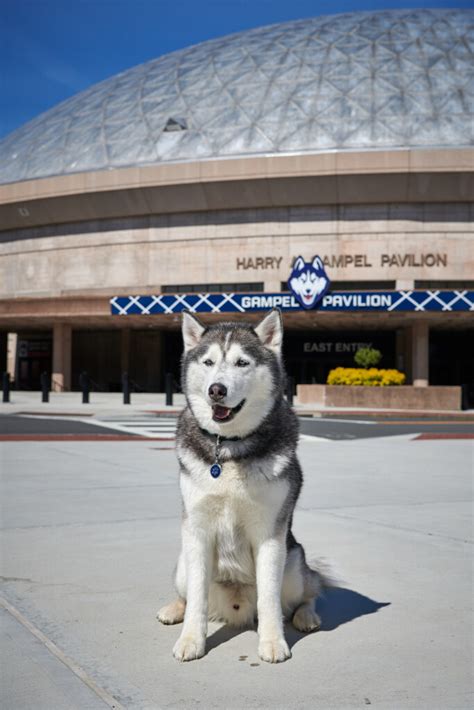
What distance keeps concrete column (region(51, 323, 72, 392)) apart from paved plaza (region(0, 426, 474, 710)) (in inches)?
1400

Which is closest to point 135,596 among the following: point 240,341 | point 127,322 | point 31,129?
point 240,341

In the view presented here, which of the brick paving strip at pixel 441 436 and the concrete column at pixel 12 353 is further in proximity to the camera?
the concrete column at pixel 12 353

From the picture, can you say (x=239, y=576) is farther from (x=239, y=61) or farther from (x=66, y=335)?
(x=239, y=61)

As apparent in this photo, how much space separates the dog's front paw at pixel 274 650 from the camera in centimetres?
387

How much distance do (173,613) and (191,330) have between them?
1.53 metres

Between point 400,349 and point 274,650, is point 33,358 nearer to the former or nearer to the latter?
point 400,349

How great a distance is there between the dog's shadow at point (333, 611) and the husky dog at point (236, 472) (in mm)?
289

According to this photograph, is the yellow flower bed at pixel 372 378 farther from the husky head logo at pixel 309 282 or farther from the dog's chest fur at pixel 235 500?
the dog's chest fur at pixel 235 500

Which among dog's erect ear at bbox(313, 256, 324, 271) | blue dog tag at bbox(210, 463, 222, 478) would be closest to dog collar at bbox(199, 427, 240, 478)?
blue dog tag at bbox(210, 463, 222, 478)

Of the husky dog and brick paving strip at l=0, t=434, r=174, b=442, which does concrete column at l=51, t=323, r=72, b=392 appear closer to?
brick paving strip at l=0, t=434, r=174, b=442

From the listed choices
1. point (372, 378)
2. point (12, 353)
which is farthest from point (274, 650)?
point (12, 353)

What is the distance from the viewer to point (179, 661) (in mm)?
3904

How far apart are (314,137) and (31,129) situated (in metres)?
21.9

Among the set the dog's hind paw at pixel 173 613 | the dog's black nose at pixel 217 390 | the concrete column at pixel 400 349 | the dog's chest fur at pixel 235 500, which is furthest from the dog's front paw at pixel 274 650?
the concrete column at pixel 400 349
